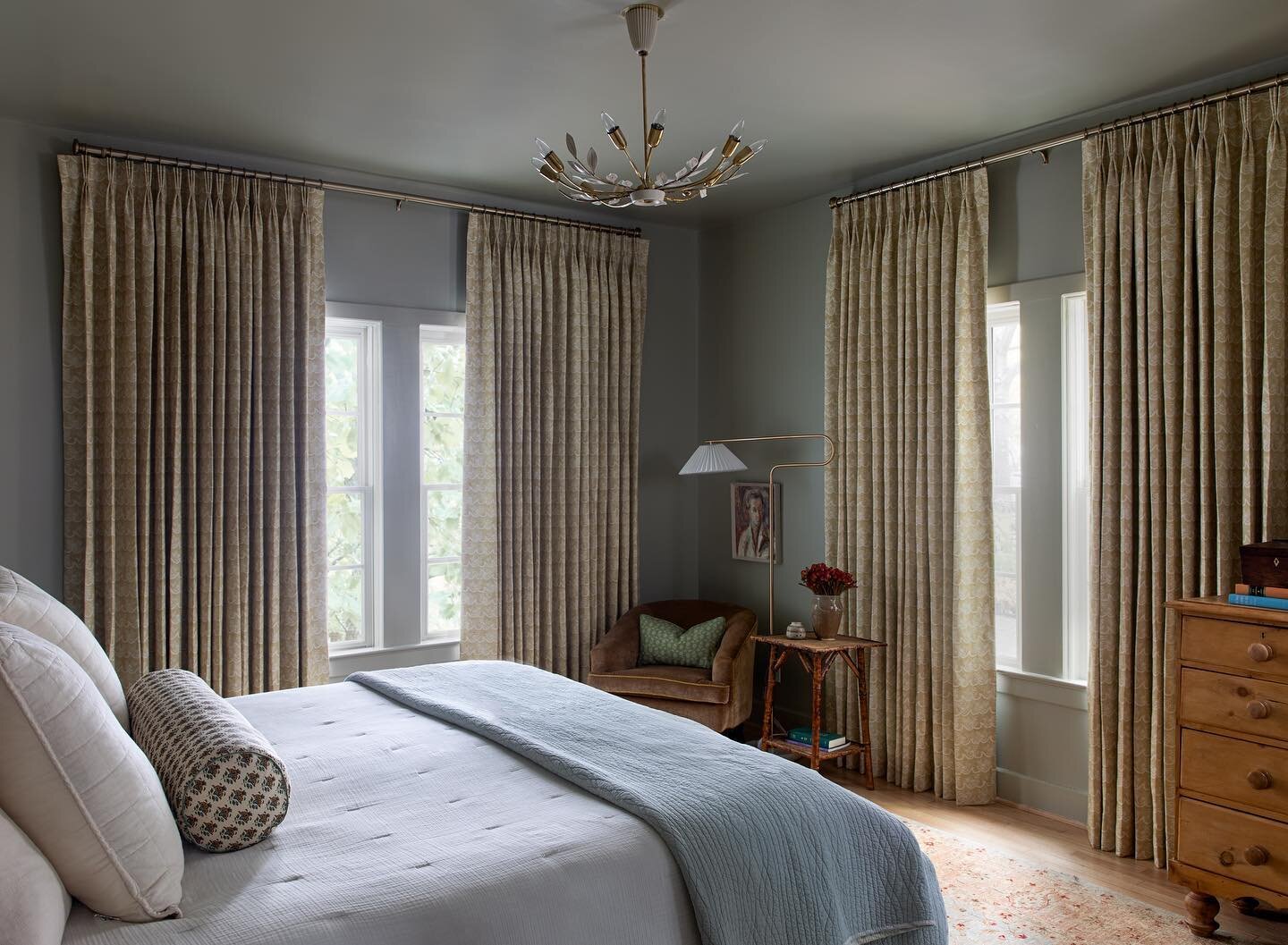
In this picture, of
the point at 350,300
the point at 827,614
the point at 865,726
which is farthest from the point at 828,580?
the point at 350,300

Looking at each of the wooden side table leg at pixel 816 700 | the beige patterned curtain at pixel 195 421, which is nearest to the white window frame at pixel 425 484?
the beige patterned curtain at pixel 195 421

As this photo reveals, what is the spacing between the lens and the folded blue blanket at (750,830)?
6.56ft

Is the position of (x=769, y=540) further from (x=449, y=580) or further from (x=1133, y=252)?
(x=1133, y=252)

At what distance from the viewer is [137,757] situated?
1.81 meters

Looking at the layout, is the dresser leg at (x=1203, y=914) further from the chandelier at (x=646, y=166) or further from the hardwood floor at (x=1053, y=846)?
the chandelier at (x=646, y=166)

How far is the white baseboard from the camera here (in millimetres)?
3896

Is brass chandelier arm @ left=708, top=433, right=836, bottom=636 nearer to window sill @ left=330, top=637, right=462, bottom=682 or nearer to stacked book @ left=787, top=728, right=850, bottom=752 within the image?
stacked book @ left=787, top=728, right=850, bottom=752

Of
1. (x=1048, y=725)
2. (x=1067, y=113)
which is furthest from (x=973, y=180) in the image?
(x=1048, y=725)

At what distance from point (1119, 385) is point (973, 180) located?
114cm

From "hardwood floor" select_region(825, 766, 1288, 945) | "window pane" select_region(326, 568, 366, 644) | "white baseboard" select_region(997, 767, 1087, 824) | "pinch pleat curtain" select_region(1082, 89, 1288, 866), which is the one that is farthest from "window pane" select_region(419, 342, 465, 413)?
"white baseboard" select_region(997, 767, 1087, 824)

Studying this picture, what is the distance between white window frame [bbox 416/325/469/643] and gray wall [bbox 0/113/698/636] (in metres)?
0.14

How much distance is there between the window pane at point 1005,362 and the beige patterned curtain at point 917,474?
0.61 ft

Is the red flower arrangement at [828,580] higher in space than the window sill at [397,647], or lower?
higher

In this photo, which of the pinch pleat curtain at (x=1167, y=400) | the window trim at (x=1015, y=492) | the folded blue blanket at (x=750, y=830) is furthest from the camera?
the window trim at (x=1015, y=492)
